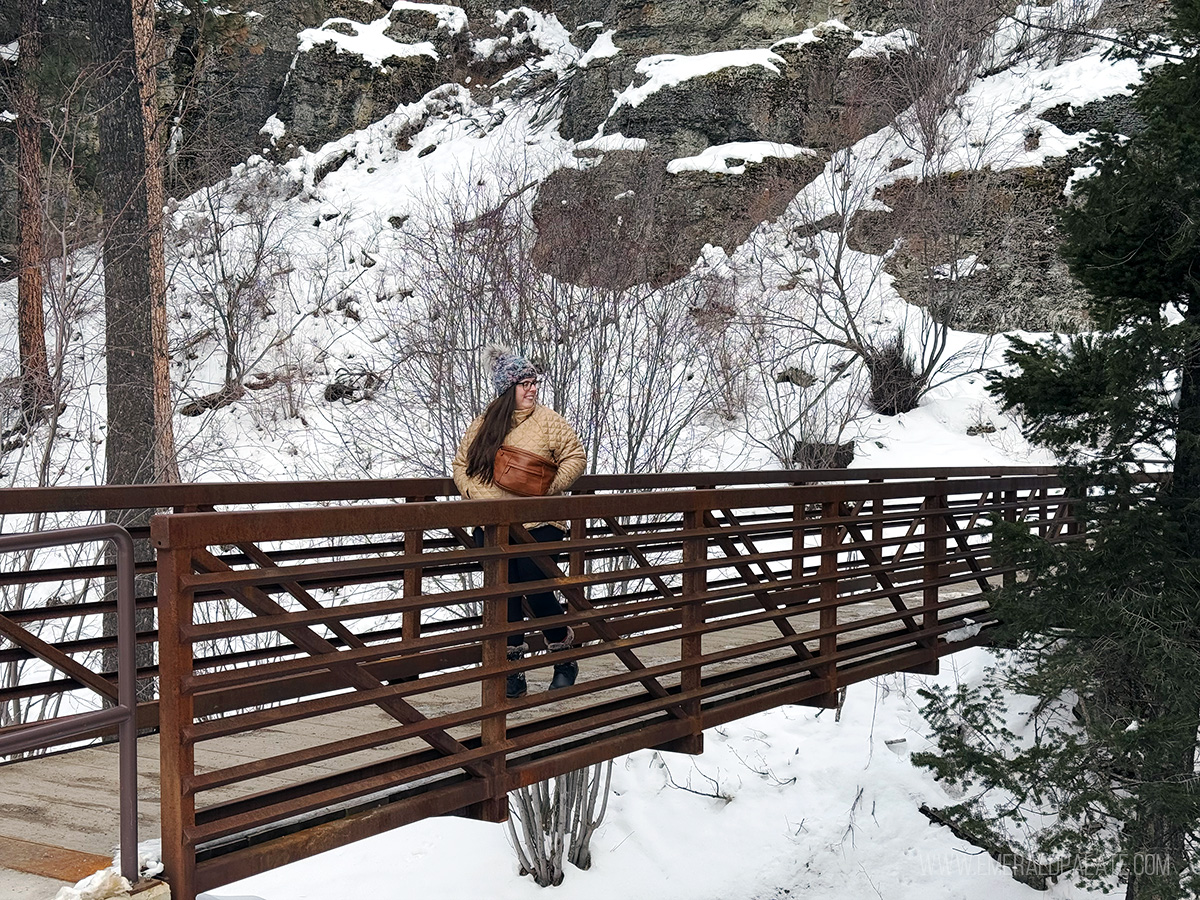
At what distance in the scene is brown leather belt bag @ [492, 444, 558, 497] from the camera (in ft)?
18.3

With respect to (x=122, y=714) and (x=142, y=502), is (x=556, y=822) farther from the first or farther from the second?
(x=122, y=714)

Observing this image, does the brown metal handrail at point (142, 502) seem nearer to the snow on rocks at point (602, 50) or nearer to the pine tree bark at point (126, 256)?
the pine tree bark at point (126, 256)

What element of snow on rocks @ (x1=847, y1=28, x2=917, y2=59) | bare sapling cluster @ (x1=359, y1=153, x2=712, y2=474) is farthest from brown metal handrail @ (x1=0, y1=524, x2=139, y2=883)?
snow on rocks @ (x1=847, y1=28, x2=917, y2=59)

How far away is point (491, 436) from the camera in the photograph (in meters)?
5.62

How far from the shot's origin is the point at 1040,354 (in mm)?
8414

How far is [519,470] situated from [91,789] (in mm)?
2268

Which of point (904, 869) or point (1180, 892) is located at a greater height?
point (1180, 892)

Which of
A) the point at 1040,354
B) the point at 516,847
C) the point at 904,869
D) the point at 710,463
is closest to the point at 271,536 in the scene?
the point at 1040,354

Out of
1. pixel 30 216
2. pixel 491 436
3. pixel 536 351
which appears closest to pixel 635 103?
pixel 30 216

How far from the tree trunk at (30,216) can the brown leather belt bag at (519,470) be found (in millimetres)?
7055

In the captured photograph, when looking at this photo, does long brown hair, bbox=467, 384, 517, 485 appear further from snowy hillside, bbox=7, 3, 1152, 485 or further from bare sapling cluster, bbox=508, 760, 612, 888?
snowy hillside, bbox=7, 3, 1152, 485

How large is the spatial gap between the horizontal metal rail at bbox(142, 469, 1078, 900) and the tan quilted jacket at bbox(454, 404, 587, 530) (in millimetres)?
A: 248

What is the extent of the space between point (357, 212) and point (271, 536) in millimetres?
26015

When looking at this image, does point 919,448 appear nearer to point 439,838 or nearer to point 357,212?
point 439,838
